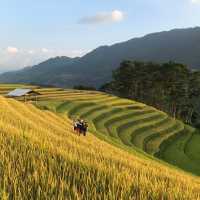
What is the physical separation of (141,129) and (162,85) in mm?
48515

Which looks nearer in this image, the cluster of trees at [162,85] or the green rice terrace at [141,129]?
the green rice terrace at [141,129]

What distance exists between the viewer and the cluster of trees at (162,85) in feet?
354

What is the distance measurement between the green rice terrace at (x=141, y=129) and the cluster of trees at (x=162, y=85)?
2893cm

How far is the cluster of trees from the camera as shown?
108 meters

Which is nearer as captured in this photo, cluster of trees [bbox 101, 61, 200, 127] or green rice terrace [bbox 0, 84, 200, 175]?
green rice terrace [bbox 0, 84, 200, 175]

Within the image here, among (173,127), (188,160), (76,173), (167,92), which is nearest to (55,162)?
(76,173)

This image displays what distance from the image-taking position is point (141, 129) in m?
63.2

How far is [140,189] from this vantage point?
5215 millimetres

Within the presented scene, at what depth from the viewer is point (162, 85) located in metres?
110

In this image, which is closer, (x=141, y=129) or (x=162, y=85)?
(x=141, y=129)

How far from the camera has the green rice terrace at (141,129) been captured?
168 feet

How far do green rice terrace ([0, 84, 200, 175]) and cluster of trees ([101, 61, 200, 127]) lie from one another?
28930 millimetres

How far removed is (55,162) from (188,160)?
147ft

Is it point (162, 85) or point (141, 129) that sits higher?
point (162, 85)
